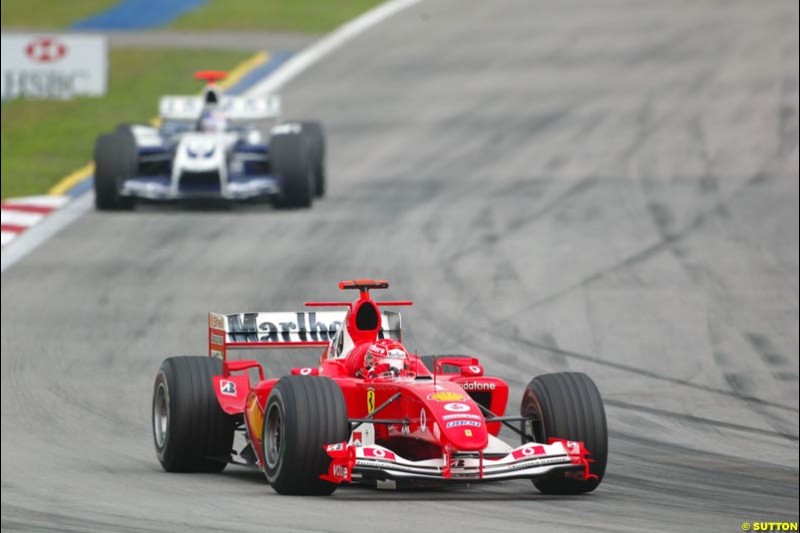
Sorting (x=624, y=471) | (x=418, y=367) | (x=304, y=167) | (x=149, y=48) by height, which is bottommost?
(x=624, y=471)

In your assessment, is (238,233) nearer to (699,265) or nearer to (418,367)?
(699,265)

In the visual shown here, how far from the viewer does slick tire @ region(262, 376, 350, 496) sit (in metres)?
11.9

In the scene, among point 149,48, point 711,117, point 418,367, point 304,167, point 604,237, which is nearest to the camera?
point 418,367

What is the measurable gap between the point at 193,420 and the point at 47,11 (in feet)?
109

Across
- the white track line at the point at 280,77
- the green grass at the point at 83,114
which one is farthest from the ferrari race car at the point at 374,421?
the green grass at the point at 83,114

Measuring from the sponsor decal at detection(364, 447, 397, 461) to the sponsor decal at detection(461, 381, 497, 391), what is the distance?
56.7 inches

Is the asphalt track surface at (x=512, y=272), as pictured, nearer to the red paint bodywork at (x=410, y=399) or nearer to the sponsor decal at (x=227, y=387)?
the red paint bodywork at (x=410, y=399)

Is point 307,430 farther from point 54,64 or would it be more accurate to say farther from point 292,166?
point 54,64

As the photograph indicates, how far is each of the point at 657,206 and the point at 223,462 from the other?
1338 centimetres

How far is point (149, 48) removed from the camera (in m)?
41.5

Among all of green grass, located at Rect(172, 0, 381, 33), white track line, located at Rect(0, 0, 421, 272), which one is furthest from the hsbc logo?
green grass, located at Rect(172, 0, 381, 33)

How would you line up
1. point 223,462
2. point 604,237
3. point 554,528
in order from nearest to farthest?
point 554,528 → point 223,462 → point 604,237

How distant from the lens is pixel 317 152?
27.5 m

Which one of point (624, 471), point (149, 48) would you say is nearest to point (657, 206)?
point (624, 471)
